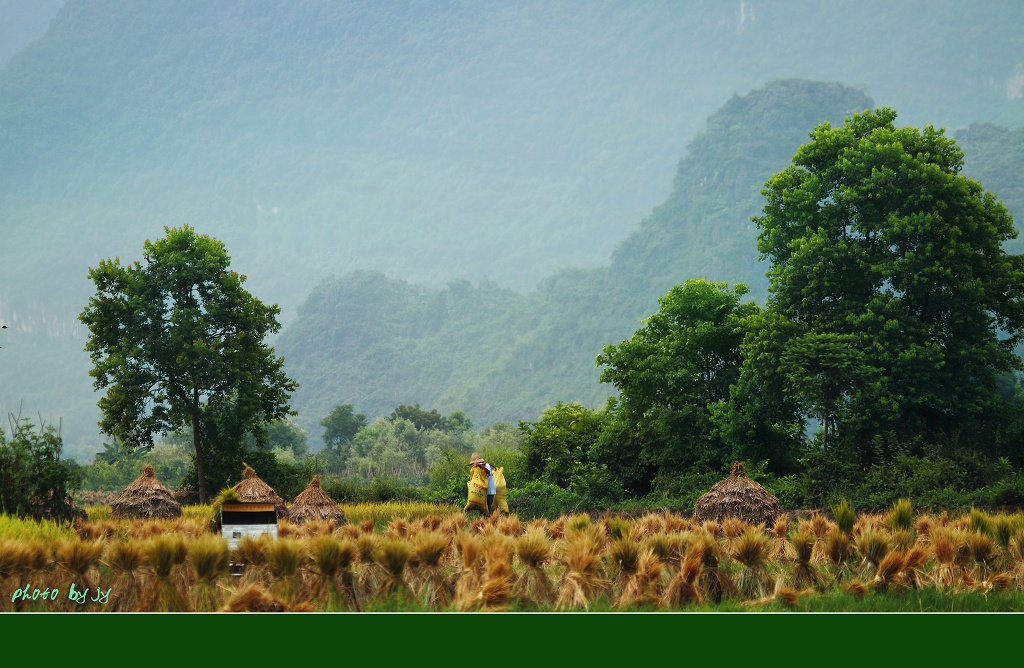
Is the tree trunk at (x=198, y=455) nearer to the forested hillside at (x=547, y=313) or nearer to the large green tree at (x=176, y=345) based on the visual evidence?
the large green tree at (x=176, y=345)

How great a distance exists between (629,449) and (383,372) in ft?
507

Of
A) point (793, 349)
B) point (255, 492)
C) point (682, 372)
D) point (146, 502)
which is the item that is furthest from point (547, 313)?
point (255, 492)

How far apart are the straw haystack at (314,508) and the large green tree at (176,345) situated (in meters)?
12.9

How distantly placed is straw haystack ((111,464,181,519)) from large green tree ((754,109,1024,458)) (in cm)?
1652

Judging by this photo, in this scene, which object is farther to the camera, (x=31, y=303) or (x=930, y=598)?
(x=31, y=303)

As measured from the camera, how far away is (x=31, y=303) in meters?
189

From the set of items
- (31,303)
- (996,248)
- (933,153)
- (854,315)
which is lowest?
(854,315)

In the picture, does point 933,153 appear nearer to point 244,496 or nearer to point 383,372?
point 244,496

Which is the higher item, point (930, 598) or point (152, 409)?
point (152, 409)

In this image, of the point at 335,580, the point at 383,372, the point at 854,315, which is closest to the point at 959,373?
the point at 854,315

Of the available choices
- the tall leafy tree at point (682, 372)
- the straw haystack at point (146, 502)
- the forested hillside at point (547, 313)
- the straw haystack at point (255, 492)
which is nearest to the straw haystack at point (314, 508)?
the straw haystack at point (255, 492)

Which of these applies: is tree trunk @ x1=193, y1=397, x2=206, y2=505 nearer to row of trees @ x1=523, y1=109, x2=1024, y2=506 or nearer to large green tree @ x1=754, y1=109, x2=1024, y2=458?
row of trees @ x1=523, y1=109, x2=1024, y2=506

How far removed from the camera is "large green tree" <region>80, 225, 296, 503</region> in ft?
113

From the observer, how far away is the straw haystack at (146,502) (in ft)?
82.1
